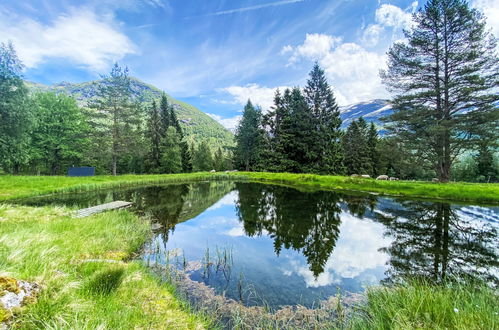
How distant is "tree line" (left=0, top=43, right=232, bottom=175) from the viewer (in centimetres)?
2277

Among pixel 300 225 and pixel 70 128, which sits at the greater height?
pixel 70 128

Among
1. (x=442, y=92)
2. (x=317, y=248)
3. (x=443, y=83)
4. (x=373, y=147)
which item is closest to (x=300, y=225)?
(x=317, y=248)

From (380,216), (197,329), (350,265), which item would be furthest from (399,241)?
(197,329)

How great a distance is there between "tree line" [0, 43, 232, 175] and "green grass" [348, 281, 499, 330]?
33007 mm

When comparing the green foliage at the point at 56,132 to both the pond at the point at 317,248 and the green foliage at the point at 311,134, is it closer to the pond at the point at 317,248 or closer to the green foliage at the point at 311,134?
the pond at the point at 317,248

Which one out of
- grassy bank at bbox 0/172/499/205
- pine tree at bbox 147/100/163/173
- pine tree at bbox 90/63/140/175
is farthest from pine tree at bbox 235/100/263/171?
pine tree at bbox 90/63/140/175

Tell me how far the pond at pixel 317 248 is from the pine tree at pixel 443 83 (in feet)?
29.0

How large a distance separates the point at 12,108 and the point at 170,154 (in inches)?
871

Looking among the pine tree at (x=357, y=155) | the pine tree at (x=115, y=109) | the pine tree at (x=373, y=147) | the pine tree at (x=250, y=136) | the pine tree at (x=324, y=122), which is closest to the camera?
the pine tree at (x=115, y=109)

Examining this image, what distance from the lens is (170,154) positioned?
41656mm

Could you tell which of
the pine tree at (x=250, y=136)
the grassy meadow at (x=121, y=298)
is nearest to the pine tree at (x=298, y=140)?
the pine tree at (x=250, y=136)

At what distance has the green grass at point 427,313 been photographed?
2.67 metres

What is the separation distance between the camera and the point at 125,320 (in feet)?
8.77

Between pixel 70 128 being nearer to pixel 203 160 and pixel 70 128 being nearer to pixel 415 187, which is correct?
pixel 203 160
